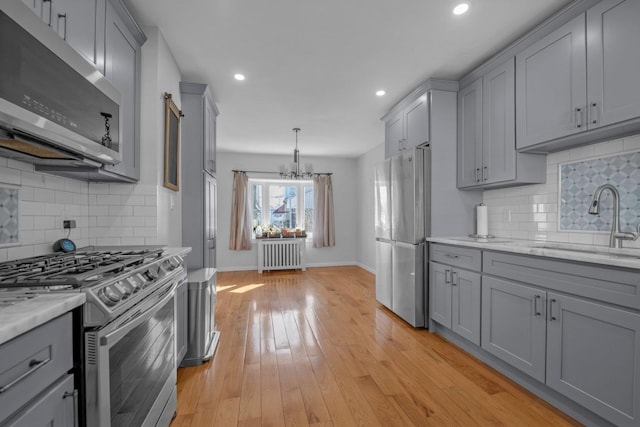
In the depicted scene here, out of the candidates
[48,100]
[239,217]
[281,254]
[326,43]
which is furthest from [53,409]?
[239,217]

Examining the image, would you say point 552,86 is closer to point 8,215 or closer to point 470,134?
point 470,134

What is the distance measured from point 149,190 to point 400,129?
108 inches

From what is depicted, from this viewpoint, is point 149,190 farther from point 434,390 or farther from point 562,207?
point 562,207

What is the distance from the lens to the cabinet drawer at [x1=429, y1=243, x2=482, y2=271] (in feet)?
7.68

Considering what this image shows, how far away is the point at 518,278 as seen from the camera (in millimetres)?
1969

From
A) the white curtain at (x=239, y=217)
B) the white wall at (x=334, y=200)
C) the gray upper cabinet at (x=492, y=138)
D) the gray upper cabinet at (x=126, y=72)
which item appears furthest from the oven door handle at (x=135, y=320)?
the white wall at (x=334, y=200)

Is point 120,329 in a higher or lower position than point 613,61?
lower

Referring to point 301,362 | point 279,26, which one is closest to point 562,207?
point 301,362

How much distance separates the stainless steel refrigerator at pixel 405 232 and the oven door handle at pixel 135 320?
89.6 inches

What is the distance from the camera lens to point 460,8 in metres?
1.97

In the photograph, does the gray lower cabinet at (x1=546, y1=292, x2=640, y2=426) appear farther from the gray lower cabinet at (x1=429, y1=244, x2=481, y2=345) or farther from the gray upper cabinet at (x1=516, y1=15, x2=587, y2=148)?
the gray upper cabinet at (x1=516, y1=15, x2=587, y2=148)

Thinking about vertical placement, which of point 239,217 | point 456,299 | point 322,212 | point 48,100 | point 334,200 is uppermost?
point 48,100

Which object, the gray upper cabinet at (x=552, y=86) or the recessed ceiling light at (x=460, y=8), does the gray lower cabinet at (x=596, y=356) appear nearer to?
the gray upper cabinet at (x=552, y=86)

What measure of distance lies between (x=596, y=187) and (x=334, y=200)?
4972 mm
